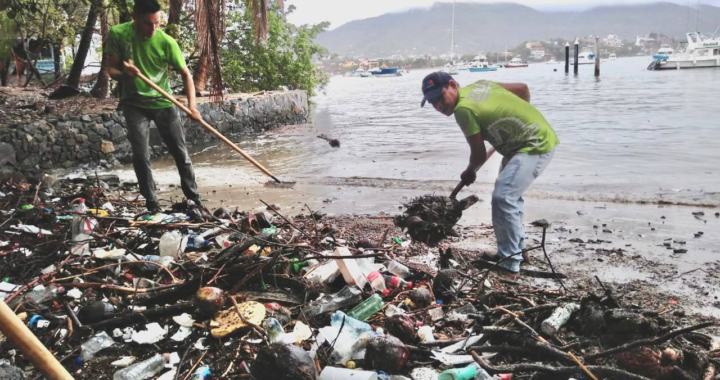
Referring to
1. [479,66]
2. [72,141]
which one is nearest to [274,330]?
Answer: [72,141]

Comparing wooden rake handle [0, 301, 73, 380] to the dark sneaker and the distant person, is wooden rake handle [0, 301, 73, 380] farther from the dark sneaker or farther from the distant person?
the dark sneaker

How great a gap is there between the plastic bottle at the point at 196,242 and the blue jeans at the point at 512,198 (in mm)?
2197

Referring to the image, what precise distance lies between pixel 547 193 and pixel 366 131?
32.1 feet

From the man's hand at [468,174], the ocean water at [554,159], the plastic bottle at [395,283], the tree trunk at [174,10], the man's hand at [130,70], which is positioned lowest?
the ocean water at [554,159]

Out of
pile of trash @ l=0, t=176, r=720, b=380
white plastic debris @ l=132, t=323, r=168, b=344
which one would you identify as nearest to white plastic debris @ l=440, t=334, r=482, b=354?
pile of trash @ l=0, t=176, r=720, b=380

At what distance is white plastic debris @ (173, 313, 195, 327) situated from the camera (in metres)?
2.61

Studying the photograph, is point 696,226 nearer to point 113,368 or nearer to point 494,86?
point 494,86

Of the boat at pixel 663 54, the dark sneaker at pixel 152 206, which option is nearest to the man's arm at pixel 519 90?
the dark sneaker at pixel 152 206

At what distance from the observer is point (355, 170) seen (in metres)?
9.51

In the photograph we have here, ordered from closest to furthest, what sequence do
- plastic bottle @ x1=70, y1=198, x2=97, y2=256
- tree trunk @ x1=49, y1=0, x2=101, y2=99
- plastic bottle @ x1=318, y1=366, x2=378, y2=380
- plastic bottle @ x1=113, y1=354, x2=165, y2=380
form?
plastic bottle @ x1=318, y1=366, x2=378, y2=380 < plastic bottle @ x1=113, y1=354, x2=165, y2=380 < plastic bottle @ x1=70, y1=198, x2=97, y2=256 < tree trunk @ x1=49, y1=0, x2=101, y2=99

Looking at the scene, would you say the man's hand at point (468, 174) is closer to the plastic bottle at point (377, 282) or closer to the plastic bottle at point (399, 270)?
the plastic bottle at point (399, 270)

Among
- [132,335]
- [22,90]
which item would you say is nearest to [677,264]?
[132,335]

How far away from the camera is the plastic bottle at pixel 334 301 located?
2725 mm

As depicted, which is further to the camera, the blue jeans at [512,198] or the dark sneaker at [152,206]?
the dark sneaker at [152,206]
